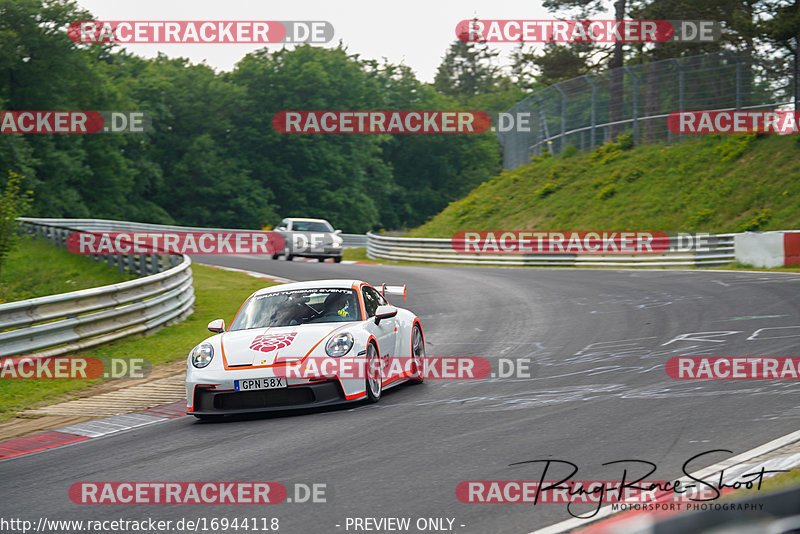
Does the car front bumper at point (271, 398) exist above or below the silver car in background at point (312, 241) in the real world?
below

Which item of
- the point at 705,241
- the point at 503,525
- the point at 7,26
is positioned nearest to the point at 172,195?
the point at 7,26

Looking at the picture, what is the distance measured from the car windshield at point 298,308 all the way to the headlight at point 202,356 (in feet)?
2.51

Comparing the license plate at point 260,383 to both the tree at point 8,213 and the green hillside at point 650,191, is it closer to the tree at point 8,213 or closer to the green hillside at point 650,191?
the tree at point 8,213

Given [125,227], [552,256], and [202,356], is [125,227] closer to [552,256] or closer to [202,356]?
[552,256]

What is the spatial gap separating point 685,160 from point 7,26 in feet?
127

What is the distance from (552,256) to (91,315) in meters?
19.3

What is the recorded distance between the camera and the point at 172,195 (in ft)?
233

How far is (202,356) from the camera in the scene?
29.0 ft

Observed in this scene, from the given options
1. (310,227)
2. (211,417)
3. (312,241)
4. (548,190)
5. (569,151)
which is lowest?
(211,417)
